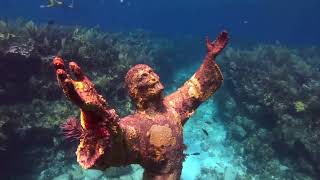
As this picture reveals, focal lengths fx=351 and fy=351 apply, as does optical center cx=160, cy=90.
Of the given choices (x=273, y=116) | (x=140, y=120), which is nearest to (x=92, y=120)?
(x=140, y=120)

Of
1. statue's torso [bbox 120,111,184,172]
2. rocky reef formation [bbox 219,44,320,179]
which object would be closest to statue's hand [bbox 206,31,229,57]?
statue's torso [bbox 120,111,184,172]

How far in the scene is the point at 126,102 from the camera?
10594mm

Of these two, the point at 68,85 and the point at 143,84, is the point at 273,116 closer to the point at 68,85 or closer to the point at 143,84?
the point at 143,84

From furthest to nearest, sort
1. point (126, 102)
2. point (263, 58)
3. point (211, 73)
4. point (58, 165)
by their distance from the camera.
Result: 1. point (263, 58)
2. point (126, 102)
3. point (58, 165)
4. point (211, 73)

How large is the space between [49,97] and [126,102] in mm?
2236

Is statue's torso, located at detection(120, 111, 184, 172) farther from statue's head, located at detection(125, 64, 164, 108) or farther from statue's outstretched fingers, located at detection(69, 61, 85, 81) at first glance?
statue's outstretched fingers, located at detection(69, 61, 85, 81)

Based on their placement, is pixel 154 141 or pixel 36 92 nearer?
pixel 154 141

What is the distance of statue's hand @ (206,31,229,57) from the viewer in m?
3.76

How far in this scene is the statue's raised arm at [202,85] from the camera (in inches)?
149

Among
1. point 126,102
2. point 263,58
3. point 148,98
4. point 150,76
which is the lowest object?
point 126,102

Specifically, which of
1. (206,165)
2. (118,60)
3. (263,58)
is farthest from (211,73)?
(263,58)

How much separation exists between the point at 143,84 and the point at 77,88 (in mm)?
1010

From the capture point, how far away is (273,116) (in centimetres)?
1206

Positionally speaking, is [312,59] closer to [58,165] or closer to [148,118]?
[58,165]
